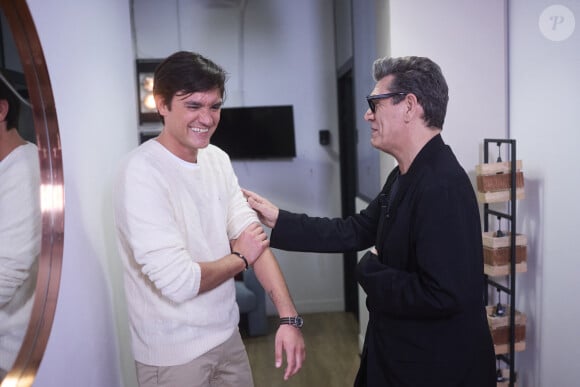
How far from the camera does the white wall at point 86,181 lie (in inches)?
59.6

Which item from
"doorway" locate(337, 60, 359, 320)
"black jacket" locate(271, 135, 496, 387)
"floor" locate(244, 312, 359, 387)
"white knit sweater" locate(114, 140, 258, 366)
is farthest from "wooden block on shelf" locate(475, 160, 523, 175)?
"doorway" locate(337, 60, 359, 320)

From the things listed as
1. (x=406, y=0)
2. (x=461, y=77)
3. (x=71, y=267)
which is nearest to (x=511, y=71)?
(x=461, y=77)

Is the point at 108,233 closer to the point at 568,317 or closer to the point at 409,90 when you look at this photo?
the point at 409,90

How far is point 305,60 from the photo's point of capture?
4.68 meters

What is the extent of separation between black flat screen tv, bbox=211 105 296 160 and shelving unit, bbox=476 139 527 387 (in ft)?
7.49

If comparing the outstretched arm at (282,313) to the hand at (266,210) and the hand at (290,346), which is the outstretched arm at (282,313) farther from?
the hand at (266,210)

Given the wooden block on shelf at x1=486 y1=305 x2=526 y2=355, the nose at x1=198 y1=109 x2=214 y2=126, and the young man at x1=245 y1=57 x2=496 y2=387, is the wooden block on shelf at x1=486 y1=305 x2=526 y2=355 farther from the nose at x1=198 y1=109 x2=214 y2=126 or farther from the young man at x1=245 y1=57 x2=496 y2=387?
the nose at x1=198 y1=109 x2=214 y2=126

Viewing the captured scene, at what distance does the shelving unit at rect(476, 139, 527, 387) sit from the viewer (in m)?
2.51

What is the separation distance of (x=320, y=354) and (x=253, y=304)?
676 millimetres

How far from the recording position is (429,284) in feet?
4.86

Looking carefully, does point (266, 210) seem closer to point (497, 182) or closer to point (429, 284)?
point (429, 284)

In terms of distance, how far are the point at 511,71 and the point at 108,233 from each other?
2189 millimetres

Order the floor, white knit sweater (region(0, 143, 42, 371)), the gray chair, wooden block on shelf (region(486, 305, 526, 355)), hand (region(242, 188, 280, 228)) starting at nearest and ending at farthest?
white knit sweater (region(0, 143, 42, 371)), hand (region(242, 188, 280, 228)), wooden block on shelf (region(486, 305, 526, 355)), the floor, the gray chair

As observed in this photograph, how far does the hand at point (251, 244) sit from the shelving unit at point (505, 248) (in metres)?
1.31
